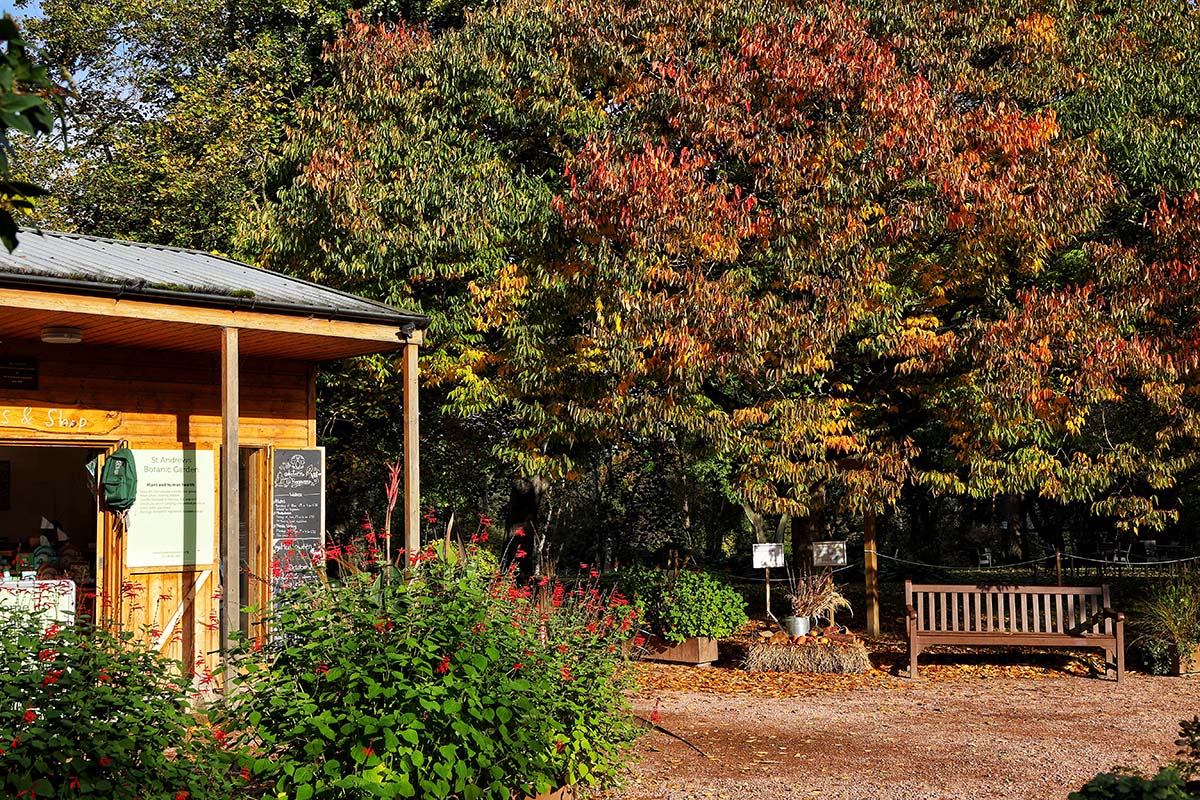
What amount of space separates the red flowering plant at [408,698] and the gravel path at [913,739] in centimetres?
161

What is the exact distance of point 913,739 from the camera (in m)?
8.62

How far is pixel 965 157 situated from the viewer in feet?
38.9

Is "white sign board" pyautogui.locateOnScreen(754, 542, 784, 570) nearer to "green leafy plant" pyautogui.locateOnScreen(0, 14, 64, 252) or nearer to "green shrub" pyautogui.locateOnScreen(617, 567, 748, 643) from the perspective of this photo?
"green shrub" pyautogui.locateOnScreen(617, 567, 748, 643)

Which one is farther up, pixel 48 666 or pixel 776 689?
pixel 48 666

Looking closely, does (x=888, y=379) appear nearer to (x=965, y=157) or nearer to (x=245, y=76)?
(x=965, y=157)

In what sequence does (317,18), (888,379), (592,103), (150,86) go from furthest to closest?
1. (150,86)
2. (317,18)
3. (592,103)
4. (888,379)

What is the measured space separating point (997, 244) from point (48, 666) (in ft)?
33.3

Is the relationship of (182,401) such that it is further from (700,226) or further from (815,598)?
(815,598)

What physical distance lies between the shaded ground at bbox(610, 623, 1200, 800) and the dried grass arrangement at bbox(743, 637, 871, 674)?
21 cm

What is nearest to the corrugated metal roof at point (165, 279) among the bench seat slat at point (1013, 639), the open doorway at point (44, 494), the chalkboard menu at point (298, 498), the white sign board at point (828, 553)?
the chalkboard menu at point (298, 498)

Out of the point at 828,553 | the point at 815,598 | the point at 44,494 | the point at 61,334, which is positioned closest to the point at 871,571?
the point at 828,553

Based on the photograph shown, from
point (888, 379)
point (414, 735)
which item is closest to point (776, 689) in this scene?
point (888, 379)

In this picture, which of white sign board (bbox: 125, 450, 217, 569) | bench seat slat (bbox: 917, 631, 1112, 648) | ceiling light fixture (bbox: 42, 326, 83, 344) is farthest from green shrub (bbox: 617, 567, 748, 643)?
ceiling light fixture (bbox: 42, 326, 83, 344)

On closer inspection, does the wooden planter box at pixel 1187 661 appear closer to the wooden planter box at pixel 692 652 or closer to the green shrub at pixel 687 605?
the green shrub at pixel 687 605
